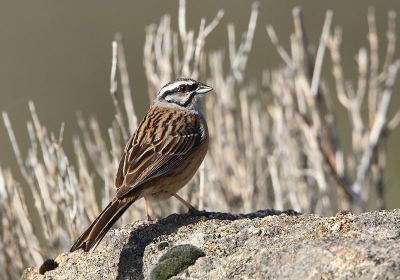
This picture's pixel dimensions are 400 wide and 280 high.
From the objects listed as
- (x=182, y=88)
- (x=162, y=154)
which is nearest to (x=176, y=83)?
(x=182, y=88)

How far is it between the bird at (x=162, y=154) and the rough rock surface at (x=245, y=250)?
0.16 meters

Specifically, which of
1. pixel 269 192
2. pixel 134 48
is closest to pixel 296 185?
pixel 269 192

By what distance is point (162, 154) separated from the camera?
17.2 ft

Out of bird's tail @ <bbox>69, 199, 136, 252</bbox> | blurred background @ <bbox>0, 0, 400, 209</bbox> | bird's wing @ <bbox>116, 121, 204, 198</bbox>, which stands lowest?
bird's tail @ <bbox>69, 199, 136, 252</bbox>

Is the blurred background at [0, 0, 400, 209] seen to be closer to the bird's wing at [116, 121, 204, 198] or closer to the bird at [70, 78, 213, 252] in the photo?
the bird at [70, 78, 213, 252]

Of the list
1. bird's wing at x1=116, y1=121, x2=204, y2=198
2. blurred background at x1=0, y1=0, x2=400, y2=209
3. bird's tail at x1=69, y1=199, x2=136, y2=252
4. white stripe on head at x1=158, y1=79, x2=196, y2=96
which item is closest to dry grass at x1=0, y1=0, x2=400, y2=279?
white stripe on head at x1=158, y1=79, x2=196, y2=96

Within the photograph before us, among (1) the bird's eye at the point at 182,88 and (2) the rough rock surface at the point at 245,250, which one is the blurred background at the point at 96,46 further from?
(2) the rough rock surface at the point at 245,250

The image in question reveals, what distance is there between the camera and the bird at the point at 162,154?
15.4 feet

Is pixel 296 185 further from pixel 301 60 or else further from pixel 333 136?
pixel 301 60

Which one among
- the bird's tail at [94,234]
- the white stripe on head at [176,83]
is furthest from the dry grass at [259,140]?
the bird's tail at [94,234]

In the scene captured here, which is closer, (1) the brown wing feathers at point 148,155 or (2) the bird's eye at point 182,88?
(1) the brown wing feathers at point 148,155

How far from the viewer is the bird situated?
4.70 metres

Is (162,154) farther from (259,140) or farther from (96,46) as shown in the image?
(96,46)

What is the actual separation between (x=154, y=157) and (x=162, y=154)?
3.1 inches
